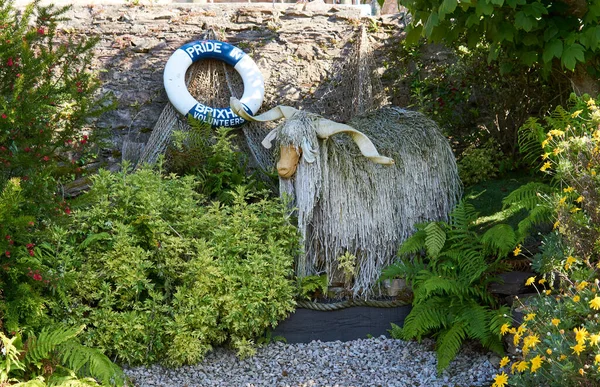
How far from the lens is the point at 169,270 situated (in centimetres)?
514

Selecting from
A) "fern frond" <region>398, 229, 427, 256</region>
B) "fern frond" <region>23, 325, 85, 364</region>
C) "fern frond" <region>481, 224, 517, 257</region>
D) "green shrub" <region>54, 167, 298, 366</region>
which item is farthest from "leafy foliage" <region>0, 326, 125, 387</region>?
"fern frond" <region>481, 224, 517, 257</region>

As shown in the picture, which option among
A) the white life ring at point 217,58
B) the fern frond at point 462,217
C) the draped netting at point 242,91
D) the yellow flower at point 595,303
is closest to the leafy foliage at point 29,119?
the draped netting at point 242,91

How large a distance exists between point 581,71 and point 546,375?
3.27 m

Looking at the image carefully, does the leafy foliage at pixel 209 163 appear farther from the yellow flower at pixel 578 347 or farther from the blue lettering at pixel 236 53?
the yellow flower at pixel 578 347

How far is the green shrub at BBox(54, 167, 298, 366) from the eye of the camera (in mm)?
4887

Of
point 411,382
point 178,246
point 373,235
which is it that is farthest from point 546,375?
point 178,246

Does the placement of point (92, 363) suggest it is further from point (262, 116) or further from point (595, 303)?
point (595, 303)

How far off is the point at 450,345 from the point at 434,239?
2.78 feet

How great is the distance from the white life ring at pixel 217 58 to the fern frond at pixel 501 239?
3037 mm

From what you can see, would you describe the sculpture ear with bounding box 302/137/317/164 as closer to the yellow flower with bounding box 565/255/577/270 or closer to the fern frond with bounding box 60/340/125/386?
the fern frond with bounding box 60/340/125/386

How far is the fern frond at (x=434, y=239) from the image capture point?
5231 mm

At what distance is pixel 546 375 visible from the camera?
3463mm

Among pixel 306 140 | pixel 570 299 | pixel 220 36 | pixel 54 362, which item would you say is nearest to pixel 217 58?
pixel 220 36

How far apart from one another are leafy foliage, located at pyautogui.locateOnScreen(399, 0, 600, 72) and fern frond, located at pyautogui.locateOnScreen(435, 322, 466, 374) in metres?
1.98
